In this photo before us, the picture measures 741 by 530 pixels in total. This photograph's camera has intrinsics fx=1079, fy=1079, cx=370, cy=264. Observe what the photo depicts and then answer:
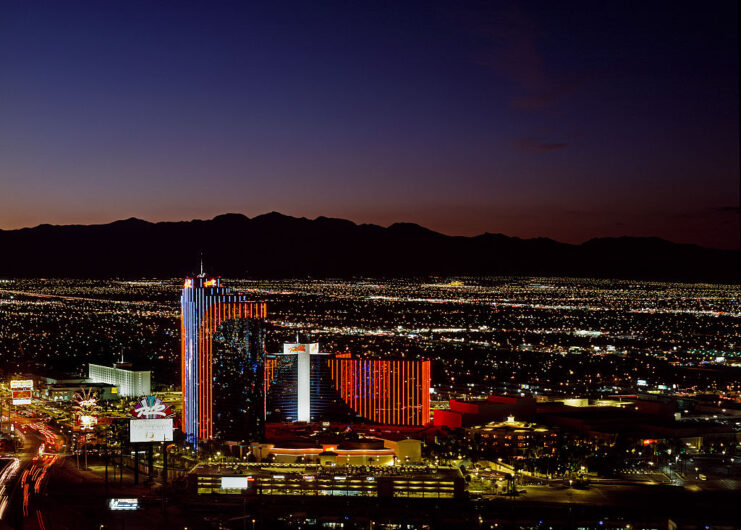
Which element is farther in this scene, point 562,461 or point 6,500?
point 562,461

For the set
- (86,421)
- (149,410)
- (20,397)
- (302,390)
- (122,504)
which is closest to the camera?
(122,504)

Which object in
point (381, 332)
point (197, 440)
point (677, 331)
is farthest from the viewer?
point (677, 331)

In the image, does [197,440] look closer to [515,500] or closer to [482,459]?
[482,459]

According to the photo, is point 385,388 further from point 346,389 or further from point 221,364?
point 221,364

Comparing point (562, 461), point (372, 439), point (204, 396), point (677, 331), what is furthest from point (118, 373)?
point (677, 331)

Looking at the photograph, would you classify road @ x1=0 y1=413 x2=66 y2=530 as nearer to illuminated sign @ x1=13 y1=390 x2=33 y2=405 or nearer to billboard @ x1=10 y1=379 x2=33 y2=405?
illuminated sign @ x1=13 y1=390 x2=33 y2=405

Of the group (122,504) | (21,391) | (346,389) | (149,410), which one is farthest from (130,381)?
(122,504)
